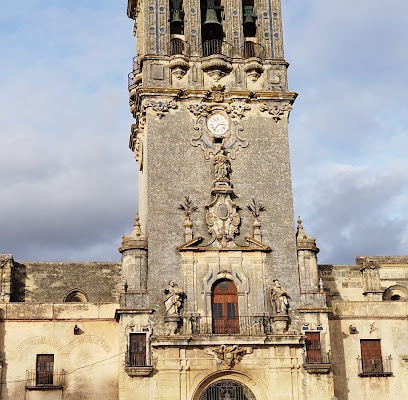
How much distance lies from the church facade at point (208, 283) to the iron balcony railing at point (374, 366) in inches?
1.9

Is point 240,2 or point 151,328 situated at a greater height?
point 240,2

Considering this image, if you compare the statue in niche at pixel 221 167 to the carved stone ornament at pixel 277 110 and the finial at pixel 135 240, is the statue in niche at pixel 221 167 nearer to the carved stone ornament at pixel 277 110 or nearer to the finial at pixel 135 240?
the carved stone ornament at pixel 277 110

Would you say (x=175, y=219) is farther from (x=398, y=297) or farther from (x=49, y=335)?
(x=398, y=297)

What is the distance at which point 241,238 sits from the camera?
37.0 m

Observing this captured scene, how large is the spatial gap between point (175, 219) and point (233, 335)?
5.64 meters

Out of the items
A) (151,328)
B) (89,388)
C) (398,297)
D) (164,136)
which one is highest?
(164,136)

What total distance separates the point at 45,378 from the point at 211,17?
59.1 ft

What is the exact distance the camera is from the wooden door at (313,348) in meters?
35.4

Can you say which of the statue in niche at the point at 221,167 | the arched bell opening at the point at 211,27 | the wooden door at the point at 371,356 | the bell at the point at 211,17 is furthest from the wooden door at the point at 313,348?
the bell at the point at 211,17

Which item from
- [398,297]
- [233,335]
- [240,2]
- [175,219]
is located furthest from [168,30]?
[398,297]

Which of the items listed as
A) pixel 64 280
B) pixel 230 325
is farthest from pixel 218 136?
pixel 64 280

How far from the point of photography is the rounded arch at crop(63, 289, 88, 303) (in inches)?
1612

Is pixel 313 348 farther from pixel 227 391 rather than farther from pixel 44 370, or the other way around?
pixel 44 370

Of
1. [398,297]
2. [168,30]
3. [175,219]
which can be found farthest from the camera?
[398,297]
